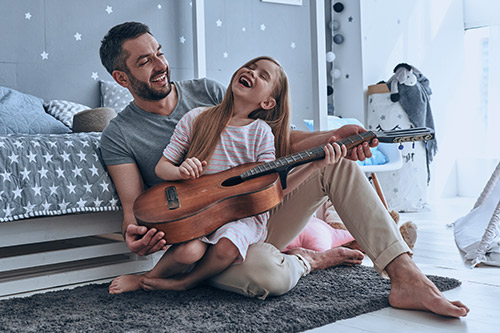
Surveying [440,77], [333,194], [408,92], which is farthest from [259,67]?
[440,77]

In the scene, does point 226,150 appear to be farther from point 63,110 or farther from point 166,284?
point 63,110

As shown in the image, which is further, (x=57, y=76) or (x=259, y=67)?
(x=57, y=76)

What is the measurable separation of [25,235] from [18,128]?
931 mm

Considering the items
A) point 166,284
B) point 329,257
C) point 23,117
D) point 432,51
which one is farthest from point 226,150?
point 432,51

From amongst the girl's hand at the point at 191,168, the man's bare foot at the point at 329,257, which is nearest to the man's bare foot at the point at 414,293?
the man's bare foot at the point at 329,257

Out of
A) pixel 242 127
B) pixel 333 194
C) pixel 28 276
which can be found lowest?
pixel 28 276

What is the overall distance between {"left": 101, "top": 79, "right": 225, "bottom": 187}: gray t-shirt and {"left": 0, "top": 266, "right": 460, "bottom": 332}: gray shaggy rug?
1.31 feet

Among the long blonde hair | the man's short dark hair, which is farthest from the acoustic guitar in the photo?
the man's short dark hair

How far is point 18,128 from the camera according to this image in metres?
2.55

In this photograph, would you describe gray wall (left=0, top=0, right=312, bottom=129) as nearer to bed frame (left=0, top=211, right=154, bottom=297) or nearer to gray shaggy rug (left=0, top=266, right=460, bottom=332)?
bed frame (left=0, top=211, right=154, bottom=297)

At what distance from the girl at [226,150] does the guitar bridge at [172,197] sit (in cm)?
3

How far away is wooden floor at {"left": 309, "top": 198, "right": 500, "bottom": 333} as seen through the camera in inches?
51.3

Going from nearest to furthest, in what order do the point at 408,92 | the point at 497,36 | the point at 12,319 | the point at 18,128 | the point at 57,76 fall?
the point at 12,319
the point at 18,128
the point at 57,76
the point at 408,92
the point at 497,36

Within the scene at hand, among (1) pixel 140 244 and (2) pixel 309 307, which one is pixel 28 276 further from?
(2) pixel 309 307
